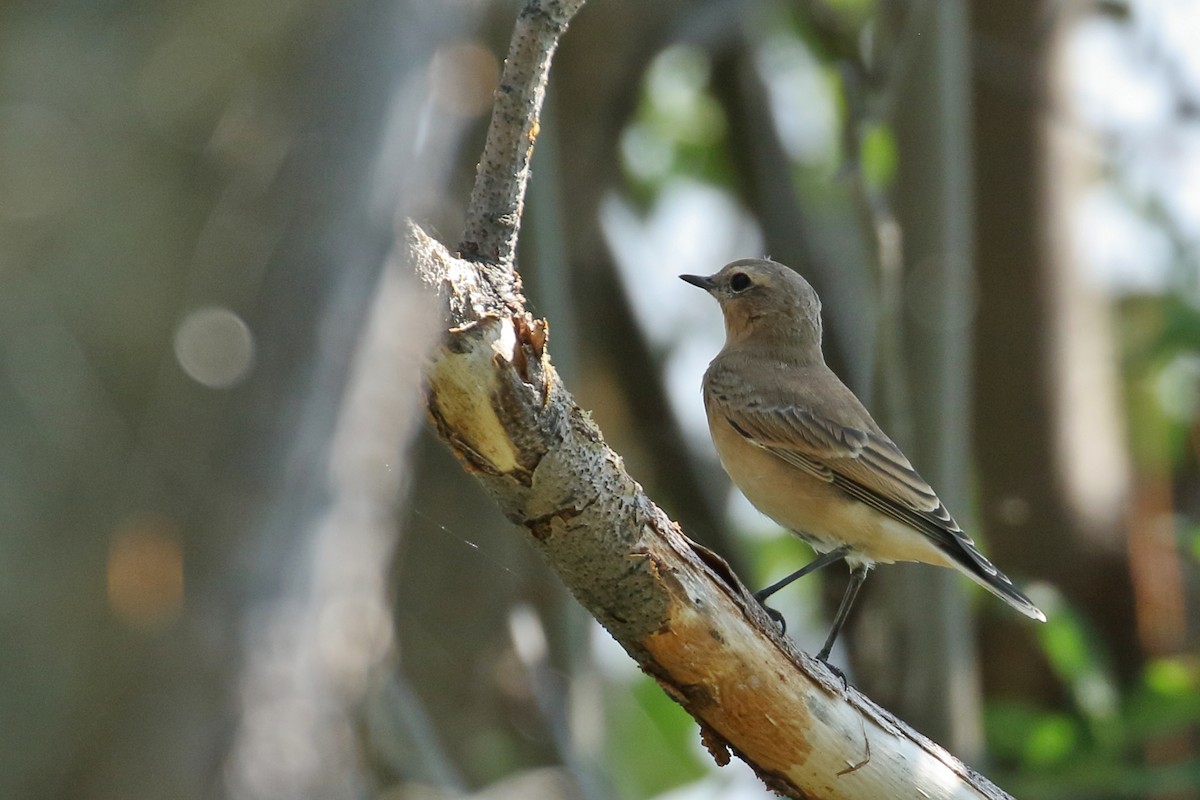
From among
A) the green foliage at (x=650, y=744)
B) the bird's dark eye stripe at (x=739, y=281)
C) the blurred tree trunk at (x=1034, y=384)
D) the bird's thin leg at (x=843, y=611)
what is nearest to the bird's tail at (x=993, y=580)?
the bird's thin leg at (x=843, y=611)

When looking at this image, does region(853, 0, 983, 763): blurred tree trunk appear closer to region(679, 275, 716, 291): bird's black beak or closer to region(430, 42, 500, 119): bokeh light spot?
region(679, 275, 716, 291): bird's black beak

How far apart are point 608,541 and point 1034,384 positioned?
6.20m

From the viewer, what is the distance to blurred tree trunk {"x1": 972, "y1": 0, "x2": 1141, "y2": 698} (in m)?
8.91

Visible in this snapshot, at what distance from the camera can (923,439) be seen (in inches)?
267

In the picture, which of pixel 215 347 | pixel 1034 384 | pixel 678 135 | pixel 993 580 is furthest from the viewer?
pixel 678 135

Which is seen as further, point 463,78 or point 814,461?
point 814,461

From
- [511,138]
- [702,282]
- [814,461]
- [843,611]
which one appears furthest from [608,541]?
[702,282]

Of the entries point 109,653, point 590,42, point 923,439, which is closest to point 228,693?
point 109,653

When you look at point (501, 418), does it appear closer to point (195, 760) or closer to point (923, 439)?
point (195, 760)

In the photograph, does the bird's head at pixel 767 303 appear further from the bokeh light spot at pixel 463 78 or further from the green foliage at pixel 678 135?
the green foliage at pixel 678 135

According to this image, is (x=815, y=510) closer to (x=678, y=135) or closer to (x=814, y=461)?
(x=814, y=461)

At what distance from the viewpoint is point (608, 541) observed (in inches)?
135

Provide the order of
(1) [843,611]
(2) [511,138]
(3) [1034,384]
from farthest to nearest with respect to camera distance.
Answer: (3) [1034,384] < (1) [843,611] < (2) [511,138]

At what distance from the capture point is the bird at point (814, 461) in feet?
17.7
